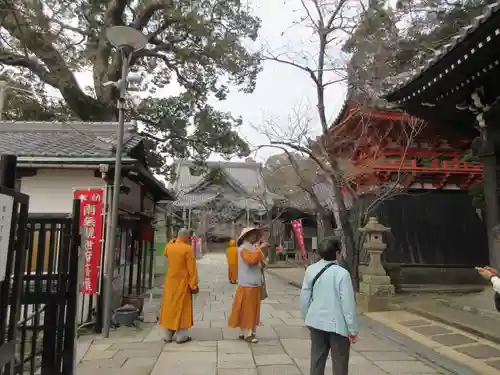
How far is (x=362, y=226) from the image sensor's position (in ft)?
32.0

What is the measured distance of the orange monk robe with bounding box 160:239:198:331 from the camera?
18.9 feet

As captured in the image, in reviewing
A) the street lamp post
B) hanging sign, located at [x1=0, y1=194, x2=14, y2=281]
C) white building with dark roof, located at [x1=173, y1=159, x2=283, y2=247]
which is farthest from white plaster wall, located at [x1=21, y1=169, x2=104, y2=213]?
white building with dark roof, located at [x1=173, y1=159, x2=283, y2=247]

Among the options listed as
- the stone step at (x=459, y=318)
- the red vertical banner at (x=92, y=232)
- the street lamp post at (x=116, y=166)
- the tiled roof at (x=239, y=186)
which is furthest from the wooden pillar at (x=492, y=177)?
the tiled roof at (x=239, y=186)

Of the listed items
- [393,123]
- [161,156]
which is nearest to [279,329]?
[393,123]

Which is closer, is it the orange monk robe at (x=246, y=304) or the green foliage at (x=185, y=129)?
the orange monk robe at (x=246, y=304)

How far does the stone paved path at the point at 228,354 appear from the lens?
4715 mm

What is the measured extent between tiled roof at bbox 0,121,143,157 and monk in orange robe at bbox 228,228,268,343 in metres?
3.35

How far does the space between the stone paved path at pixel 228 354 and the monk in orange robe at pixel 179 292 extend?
269 millimetres

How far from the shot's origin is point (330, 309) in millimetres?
3406

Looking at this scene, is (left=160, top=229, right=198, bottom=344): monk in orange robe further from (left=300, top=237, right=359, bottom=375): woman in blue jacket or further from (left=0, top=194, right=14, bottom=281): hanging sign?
(left=0, top=194, right=14, bottom=281): hanging sign

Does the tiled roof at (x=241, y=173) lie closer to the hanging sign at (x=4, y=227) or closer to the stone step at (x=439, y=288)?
the stone step at (x=439, y=288)

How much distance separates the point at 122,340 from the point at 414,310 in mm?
5712

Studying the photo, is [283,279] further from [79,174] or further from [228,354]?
[228,354]

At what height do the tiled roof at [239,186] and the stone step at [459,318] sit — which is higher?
the tiled roof at [239,186]
